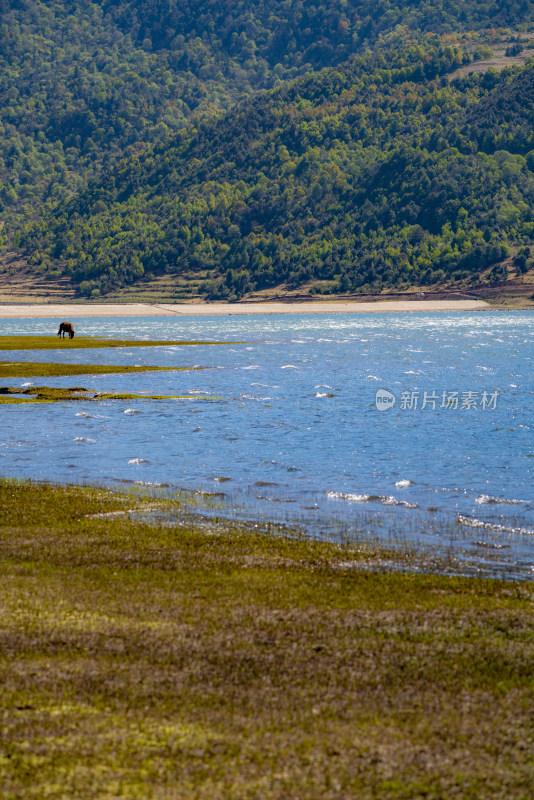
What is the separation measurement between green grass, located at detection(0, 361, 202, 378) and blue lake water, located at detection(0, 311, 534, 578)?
7.83 ft

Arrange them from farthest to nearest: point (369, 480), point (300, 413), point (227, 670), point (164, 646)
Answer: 1. point (300, 413)
2. point (369, 480)
3. point (164, 646)
4. point (227, 670)

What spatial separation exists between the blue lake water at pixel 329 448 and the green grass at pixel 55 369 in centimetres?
239

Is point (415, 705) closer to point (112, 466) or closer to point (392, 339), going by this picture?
point (112, 466)

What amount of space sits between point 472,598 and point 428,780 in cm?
554

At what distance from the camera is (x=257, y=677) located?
1032 cm

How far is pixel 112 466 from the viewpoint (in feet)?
85.7

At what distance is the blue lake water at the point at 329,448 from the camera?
19469 millimetres

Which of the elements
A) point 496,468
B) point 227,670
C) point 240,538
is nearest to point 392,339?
point 496,468

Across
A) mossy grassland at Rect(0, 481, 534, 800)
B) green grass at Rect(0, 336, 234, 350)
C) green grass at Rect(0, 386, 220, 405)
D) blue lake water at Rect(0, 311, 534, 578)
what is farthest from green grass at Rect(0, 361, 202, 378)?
mossy grassland at Rect(0, 481, 534, 800)

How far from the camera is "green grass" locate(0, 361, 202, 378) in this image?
180ft

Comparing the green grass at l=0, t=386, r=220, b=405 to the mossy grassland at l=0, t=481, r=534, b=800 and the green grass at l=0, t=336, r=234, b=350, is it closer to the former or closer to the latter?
the mossy grassland at l=0, t=481, r=534, b=800

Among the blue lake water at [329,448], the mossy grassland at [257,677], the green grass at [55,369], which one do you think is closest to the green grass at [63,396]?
the blue lake water at [329,448]

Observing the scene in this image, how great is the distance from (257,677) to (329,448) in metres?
19.5

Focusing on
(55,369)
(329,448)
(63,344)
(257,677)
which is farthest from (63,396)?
(63,344)
